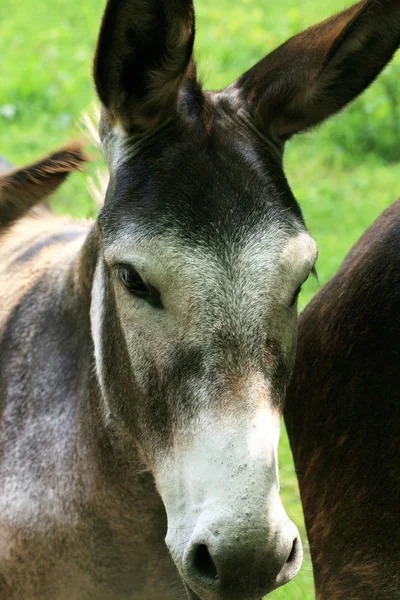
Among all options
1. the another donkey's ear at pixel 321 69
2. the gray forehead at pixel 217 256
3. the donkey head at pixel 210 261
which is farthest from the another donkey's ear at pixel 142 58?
the gray forehead at pixel 217 256

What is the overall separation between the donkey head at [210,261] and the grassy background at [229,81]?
259 cm

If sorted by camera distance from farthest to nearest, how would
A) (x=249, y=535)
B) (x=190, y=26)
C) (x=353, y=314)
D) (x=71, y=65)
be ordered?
(x=71, y=65), (x=353, y=314), (x=190, y=26), (x=249, y=535)

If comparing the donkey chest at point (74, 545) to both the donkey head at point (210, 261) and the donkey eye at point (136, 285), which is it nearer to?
the donkey head at point (210, 261)

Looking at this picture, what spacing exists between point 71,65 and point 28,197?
9406 millimetres

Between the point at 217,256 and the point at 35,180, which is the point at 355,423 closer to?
the point at 217,256

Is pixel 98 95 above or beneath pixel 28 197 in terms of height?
above

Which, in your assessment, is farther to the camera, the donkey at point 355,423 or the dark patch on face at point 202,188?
the donkey at point 355,423

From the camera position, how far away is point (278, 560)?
287 cm

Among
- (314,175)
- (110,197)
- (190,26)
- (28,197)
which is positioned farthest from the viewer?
(314,175)

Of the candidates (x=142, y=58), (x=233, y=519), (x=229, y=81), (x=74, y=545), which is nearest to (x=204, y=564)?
(x=233, y=519)

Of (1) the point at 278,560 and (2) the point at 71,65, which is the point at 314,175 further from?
(1) the point at 278,560

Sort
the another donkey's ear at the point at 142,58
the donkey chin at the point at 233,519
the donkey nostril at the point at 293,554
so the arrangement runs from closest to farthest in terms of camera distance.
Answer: the donkey chin at the point at 233,519 → the donkey nostril at the point at 293,554 → the another donkey's ear at the point at 142,58

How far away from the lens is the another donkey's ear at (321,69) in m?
3.32

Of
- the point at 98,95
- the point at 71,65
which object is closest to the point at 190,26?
the point at 98,95
